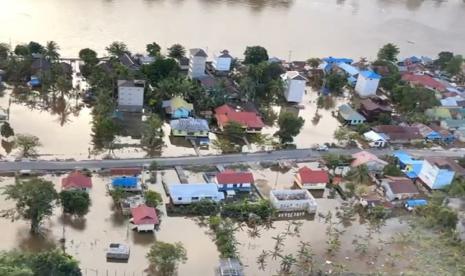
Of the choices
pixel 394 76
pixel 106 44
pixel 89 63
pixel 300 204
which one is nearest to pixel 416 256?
pixel 300 204

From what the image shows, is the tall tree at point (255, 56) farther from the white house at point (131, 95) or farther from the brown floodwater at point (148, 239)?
the brown floodwater at point (148, 239)

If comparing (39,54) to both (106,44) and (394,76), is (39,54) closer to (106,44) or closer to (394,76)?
(106,44)

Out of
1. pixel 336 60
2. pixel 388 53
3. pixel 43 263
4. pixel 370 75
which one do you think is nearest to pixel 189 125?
pixel 43 263

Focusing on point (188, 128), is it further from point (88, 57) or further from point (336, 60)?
point (336, 60)

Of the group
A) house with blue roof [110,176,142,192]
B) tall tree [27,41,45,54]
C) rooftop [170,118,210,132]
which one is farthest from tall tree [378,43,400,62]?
house with blue roof [110,176,142,192]

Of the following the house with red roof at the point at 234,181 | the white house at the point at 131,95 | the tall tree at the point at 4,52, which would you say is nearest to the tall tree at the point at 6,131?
the white house at the point at 131,95

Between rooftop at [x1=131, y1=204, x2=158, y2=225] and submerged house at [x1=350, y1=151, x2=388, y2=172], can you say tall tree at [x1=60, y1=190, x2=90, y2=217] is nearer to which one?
rooftop at [x1=131, y1=204, x2=158, y2=225]
